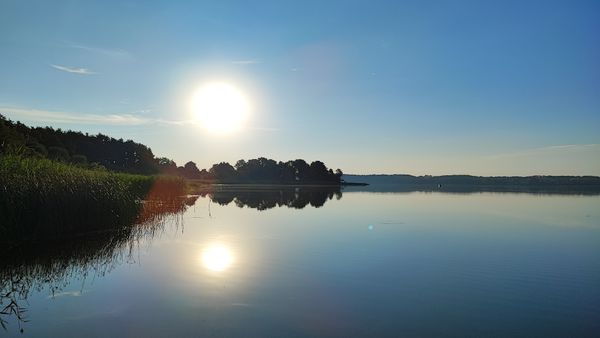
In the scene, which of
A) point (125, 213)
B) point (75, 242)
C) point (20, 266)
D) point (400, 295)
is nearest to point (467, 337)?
point (400, 295)

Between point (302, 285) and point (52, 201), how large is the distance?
8.82 meters

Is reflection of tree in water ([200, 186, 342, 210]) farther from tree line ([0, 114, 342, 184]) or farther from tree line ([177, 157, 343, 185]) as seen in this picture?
tree line ([177, 157, 343, 185])

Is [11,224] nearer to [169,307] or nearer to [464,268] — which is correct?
[169,307]

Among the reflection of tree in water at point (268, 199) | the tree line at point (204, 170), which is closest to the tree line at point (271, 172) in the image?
the tree line at point (204, 170)

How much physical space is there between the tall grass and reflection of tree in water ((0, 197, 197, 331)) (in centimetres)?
43

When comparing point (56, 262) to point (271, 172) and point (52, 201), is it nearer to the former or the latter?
point (52, 201)

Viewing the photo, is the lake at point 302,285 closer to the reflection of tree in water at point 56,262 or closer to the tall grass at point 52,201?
the reflection of tree in water at point 56,262

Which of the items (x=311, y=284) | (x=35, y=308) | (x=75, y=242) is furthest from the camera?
(x=75, y=242)

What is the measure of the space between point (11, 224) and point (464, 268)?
12.1m

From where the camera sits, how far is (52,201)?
44.3ft

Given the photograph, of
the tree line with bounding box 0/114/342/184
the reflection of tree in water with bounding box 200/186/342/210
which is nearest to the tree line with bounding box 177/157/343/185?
the tree line with bounding box 0/114/342/184

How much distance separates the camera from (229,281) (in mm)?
9602

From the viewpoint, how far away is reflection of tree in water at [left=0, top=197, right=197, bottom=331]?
26.8 feet

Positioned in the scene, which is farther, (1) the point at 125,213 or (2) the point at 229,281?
(1) the point at 125,213
